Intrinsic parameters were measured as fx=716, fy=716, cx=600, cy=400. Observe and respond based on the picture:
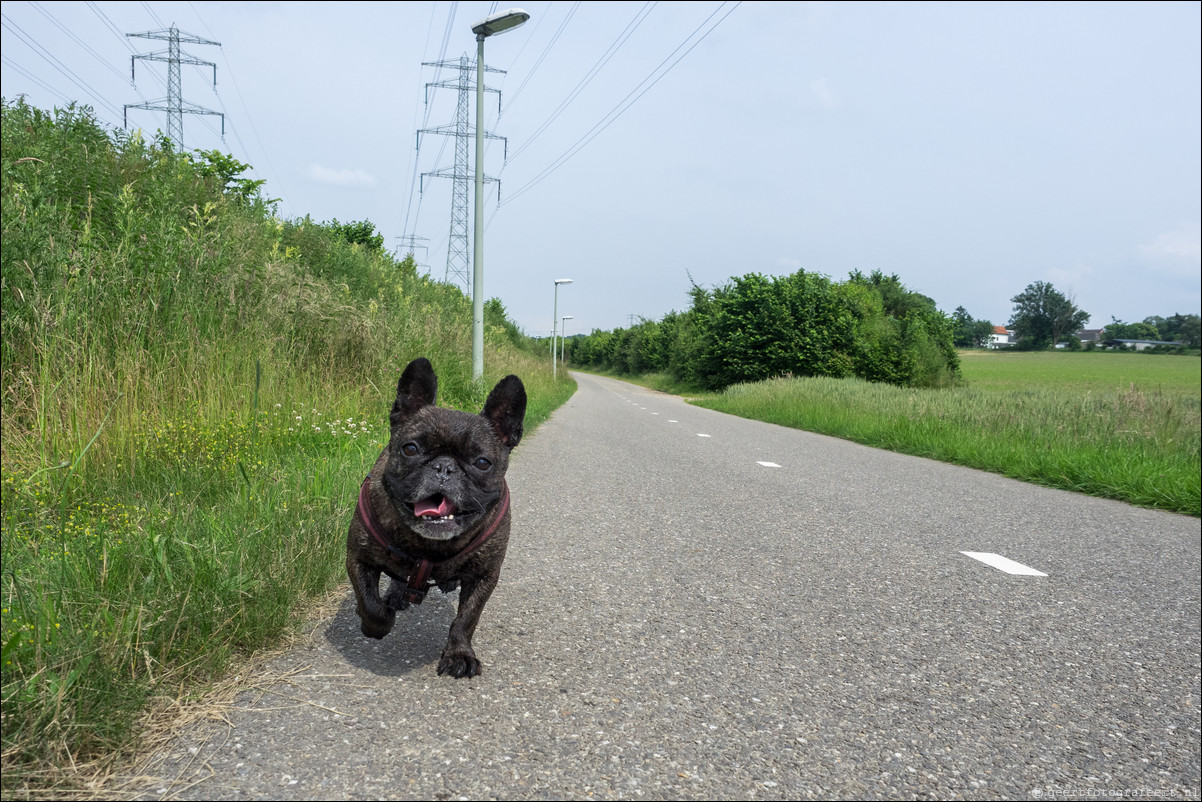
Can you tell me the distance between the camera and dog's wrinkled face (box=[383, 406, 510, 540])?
7.68 ft

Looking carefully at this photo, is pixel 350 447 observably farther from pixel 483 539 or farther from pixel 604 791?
pixel 604 791

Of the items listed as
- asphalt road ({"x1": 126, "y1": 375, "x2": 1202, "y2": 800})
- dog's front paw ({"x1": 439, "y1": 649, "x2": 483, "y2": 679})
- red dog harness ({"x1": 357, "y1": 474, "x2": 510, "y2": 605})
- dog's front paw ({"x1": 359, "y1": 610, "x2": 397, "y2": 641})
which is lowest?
asphalt road ({"x1": 126, "y1": 375, "x2": 1202, "y2": 800})

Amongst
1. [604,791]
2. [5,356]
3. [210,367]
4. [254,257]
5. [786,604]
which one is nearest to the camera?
[604,791]

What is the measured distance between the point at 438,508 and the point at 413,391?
0.55 metres

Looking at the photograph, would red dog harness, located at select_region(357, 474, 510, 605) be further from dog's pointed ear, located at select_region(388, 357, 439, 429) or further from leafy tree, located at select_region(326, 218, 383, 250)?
leafy tree, located at select_region(326, 218, 383, 250)

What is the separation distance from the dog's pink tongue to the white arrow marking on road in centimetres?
391

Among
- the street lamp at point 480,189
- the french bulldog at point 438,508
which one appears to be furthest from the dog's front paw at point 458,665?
the street lamp at point 480,189

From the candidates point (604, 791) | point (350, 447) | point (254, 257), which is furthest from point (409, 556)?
point (254, 257)

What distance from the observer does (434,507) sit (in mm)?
2359

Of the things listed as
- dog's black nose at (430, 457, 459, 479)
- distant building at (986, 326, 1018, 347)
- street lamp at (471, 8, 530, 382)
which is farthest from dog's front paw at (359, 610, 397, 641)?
street lamp at (471, 8, 530, 382)

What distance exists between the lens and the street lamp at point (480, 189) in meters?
14.8

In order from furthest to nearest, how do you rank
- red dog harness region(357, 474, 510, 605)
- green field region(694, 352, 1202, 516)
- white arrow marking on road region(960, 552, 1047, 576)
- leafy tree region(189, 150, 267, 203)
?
leafy tree region(189, 150, 267, 203) → white arrow marking on road region(960, 552, 1047, 576) → green field region(694, 352, 1202, 516) → red dog harness region(357, 474, 510, 605)

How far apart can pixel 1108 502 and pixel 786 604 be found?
20.1 feet

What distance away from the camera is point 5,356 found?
188 inches
